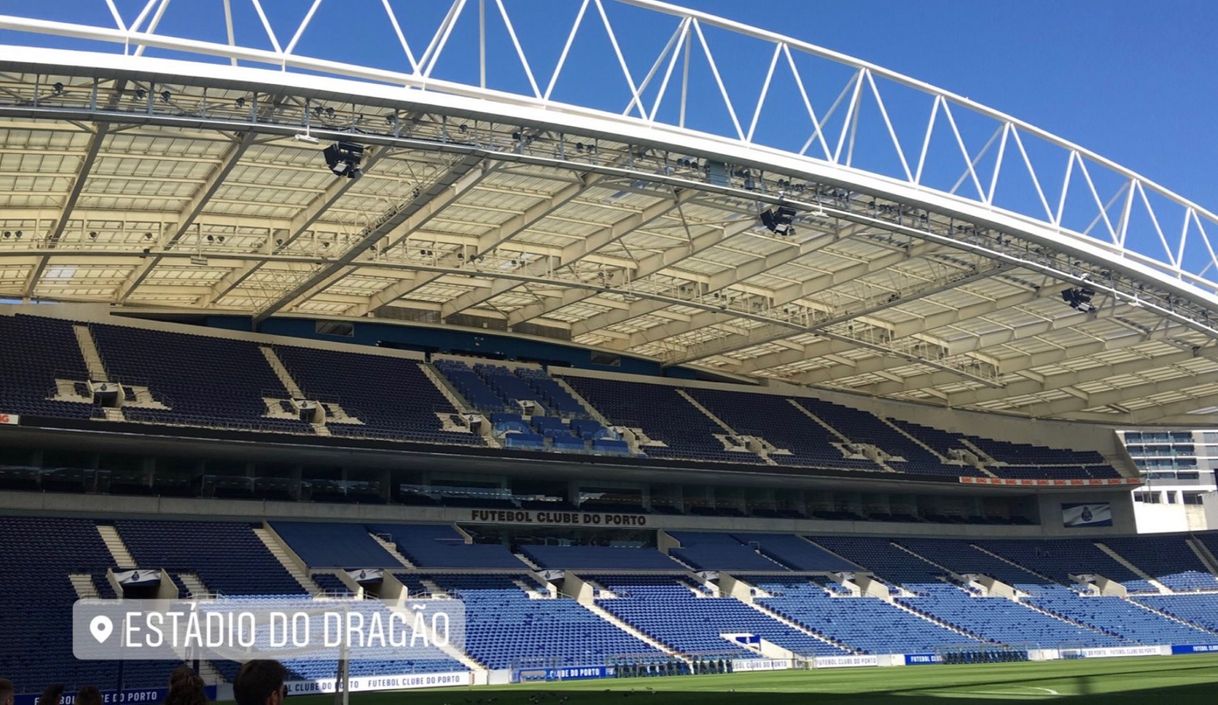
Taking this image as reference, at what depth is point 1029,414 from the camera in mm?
67812

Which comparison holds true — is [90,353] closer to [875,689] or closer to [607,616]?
[607,616]

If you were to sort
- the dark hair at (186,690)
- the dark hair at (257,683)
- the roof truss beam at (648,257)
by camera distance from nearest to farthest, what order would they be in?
the dark hair at (257,683) → the dark hair at (186,690) → the roof truss beam at (648,257)

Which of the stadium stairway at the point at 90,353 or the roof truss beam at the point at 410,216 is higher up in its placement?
the roof truss beam at the point at 410,216

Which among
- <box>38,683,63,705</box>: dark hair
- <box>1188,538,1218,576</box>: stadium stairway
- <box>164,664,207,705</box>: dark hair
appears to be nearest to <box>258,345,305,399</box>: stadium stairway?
<box>38,683,63,705</box>: dark hair

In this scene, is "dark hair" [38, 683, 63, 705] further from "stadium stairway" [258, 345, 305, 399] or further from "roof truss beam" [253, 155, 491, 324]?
"stadium stairway" [258, 345, 305, 399]

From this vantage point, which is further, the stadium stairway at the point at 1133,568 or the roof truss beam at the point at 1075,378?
the stadium stairway at the point at 1133,568

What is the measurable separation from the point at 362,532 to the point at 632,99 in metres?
22.2

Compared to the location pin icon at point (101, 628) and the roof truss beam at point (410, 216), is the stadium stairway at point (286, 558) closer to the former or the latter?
the roof truss beam at point (410, 216)

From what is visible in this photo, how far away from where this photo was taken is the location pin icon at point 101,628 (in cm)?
1386

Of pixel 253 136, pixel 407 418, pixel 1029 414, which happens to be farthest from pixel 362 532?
pixel 1029 414

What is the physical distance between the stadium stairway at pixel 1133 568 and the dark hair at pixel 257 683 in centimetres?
6648

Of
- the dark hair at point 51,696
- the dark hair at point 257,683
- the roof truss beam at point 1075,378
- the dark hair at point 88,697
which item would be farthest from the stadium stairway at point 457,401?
the dark hair at point 257,683

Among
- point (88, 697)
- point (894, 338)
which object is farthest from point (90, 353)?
point (88, 697)

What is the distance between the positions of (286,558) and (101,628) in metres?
26.6
